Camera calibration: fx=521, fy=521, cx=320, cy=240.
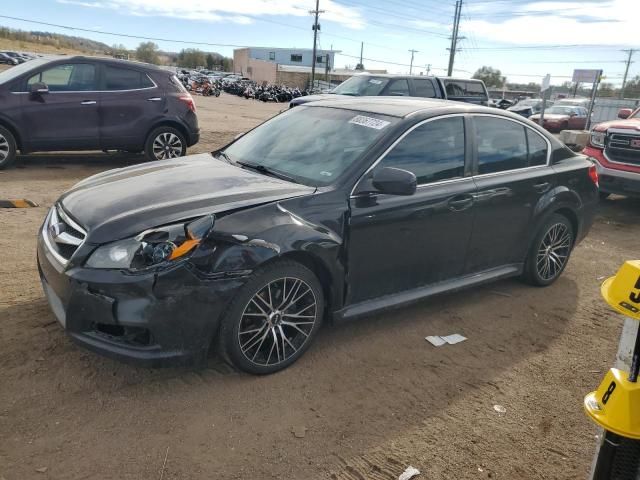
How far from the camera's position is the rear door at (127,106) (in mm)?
8914

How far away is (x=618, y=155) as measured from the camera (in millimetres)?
8508

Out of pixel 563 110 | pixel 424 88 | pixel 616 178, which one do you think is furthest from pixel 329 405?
pixel 563 110

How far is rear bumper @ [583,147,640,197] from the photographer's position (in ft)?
26.8

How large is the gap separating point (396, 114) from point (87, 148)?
6.80m

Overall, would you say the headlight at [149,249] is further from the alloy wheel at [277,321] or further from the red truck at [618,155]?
the red truck at [618,155]

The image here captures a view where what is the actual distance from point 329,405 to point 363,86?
1040cm

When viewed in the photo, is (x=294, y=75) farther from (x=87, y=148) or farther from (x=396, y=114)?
(x=396, y=114)

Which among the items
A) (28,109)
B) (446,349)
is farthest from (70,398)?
(28,109)

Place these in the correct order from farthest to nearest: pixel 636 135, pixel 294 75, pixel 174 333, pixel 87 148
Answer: pixel 294 75, pixel 87 148, pixel 636 135, pixel 174 333

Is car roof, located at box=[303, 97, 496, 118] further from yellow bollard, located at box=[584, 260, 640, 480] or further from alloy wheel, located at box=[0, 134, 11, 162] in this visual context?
alloy wheel, located at box=[0, 134, 11, 162]

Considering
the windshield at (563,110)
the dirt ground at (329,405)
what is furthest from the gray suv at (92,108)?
the windshield at (563,110)

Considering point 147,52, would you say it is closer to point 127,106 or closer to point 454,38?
point 454,38

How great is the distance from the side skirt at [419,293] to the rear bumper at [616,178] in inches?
181

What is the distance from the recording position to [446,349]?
3877mm
